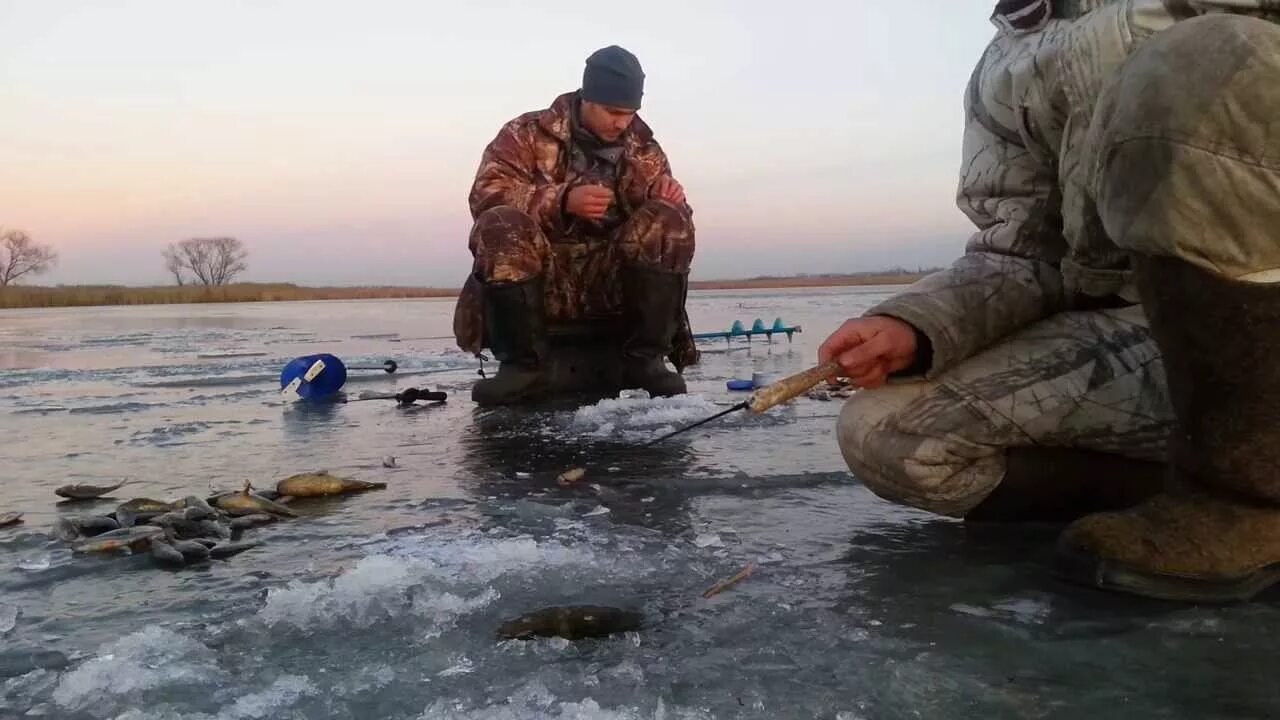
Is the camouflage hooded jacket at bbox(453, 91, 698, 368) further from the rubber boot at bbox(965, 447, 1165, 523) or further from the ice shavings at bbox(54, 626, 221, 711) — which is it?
the ice shavings at bbox(54, 626, 221, 711)

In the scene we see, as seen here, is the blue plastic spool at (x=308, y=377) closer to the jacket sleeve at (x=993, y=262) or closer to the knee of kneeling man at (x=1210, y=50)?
the jacket sleeve at (x=993, y=262)

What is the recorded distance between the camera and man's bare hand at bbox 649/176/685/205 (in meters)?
5.21

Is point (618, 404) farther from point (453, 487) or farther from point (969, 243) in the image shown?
point (969, 243)

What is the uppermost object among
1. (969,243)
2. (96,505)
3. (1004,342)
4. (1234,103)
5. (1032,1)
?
(1032,1)

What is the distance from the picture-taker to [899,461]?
87.6 inches

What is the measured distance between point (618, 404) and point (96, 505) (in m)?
2.38

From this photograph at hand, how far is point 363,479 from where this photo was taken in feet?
10.2

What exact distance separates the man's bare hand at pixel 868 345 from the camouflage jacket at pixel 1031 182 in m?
0.04

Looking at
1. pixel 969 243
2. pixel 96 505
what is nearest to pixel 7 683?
pixel 96 505

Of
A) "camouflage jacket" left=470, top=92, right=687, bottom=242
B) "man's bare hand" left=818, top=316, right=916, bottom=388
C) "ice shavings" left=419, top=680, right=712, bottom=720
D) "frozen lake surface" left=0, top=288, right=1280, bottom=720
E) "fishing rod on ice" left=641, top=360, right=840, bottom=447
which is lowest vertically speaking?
"frozen lake surface" left=0, top=288, right=1280, bottom=720

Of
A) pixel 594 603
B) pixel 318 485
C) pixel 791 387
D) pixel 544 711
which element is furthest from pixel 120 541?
pixel 791 387

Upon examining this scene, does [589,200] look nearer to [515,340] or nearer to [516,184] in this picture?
[516,184]

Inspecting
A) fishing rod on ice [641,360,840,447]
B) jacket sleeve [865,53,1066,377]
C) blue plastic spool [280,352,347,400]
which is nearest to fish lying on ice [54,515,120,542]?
fishing rod on ice [641,360,840,447]

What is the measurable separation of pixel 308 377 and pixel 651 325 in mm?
2119
